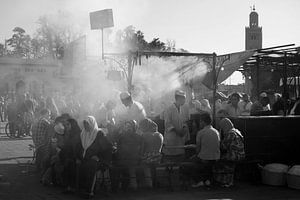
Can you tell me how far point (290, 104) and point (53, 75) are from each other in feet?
56.5

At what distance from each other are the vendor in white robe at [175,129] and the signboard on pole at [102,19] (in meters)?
5.55

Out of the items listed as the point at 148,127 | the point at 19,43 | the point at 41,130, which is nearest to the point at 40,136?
the point at 41,130

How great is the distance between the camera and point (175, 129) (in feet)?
28.9

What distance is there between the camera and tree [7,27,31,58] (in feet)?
129

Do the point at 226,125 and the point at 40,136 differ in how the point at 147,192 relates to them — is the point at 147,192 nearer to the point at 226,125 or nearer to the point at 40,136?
the point at 226,125

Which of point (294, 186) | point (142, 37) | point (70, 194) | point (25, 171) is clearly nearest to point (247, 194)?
point (294, 186)

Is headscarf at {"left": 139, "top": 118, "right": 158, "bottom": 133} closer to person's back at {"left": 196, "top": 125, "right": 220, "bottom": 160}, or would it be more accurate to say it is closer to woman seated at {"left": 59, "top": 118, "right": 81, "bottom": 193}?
person's back at {"left": 196, "top": 125, "right": 220, "bottom": 160}

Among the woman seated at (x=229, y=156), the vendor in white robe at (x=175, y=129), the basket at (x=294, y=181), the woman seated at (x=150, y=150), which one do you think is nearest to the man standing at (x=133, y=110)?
the vendor in white robe at (x=175, y=129)

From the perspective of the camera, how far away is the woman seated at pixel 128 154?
Result: 7973mm

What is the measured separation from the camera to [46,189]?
8180 millimetres

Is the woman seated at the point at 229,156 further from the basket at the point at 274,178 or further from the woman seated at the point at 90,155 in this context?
the woman seated at the point at 90,155

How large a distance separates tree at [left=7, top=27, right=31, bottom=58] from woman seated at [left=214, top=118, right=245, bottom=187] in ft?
107

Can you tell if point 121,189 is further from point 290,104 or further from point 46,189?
point 290,104

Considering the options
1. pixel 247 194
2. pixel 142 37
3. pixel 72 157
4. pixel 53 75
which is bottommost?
pixel 247 194
